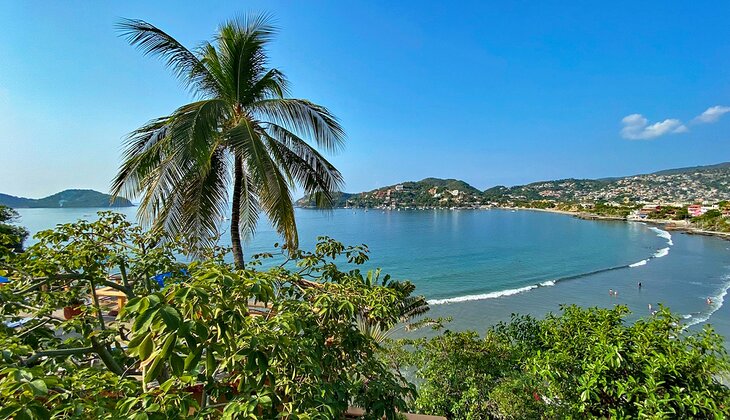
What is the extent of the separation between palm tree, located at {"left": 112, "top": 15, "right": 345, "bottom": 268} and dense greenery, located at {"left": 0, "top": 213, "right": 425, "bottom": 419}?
5.57ft

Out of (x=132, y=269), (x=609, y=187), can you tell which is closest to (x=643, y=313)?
(x=132, y=269)

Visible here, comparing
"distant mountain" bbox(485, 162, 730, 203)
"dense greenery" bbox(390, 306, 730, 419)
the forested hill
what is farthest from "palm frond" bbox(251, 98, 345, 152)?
"distant mountain" bbox(485, 162, 730, 203)

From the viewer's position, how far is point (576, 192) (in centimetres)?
18200

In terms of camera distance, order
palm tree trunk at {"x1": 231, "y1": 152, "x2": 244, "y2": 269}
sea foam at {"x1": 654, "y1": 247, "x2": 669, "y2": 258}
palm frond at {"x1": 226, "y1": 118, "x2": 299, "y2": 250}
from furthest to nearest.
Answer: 1. sea foam at {"x1": 654, "y1": 247, "x2": 669, "y2": 258}
2. palm tree trunk at {"x1": 231, "y1": 152, "x2": 244, "y2": 269}
3. palm frond at {"x1": 226, "y1": 118, "x2": 299, "y2": 250}

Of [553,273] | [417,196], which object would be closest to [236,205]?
[553,273]

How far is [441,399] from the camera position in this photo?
5.27 m

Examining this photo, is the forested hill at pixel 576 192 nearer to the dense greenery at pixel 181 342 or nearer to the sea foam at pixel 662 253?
the sea foam at pixel 662 253

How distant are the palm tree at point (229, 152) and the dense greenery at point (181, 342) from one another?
1.70 m

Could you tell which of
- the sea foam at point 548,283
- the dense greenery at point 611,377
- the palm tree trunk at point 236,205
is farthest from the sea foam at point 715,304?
the palm tree trunk at point 236,205

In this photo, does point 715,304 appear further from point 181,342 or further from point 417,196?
point 417,196

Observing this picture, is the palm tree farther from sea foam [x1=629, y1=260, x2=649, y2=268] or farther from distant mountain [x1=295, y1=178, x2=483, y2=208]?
distant mountain [x1=295, y1=178, x2=483, y2=208]

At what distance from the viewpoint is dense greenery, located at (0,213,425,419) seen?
1188 mm

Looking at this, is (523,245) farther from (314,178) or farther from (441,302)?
(314,178)

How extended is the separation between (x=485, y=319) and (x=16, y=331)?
1914 centimetres
